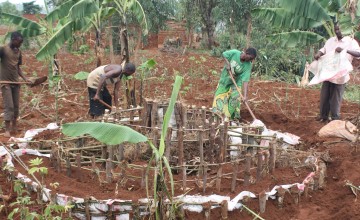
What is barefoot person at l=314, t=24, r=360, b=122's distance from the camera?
609 centimetres

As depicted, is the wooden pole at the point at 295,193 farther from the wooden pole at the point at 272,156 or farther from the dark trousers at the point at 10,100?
the dark trousers at the point at 10,100

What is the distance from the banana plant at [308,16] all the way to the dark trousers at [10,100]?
4338 millimetres

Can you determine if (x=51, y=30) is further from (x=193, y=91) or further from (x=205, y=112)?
(x=205, y=112)

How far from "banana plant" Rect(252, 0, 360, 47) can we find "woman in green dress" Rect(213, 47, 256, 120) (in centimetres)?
129

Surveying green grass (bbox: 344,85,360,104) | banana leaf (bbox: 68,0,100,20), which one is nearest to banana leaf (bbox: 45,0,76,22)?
banana leaf (bbox: 68,0,100,20)

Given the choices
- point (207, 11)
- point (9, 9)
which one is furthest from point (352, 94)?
point (9, 9)

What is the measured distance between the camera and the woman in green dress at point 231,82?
6.20 m

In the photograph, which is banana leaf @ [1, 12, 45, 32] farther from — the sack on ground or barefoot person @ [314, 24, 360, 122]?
the sack on ground

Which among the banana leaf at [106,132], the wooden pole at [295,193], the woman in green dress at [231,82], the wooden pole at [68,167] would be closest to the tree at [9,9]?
the woman in green dress at [231,82]

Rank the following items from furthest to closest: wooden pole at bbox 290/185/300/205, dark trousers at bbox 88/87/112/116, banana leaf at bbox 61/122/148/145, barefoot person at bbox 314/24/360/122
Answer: barefoot person at bbox 314/24/360/122, dark trousers at bbox 88/87/112/116, wooden pole at bbox 290/185/300/205, banana leaf at bbox 61/122/148/145

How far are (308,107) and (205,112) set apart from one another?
11.8 feet

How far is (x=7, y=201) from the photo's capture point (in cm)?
371

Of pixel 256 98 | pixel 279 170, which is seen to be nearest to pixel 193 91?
pixel 256 98

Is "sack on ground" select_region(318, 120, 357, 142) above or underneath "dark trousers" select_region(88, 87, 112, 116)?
underneath
